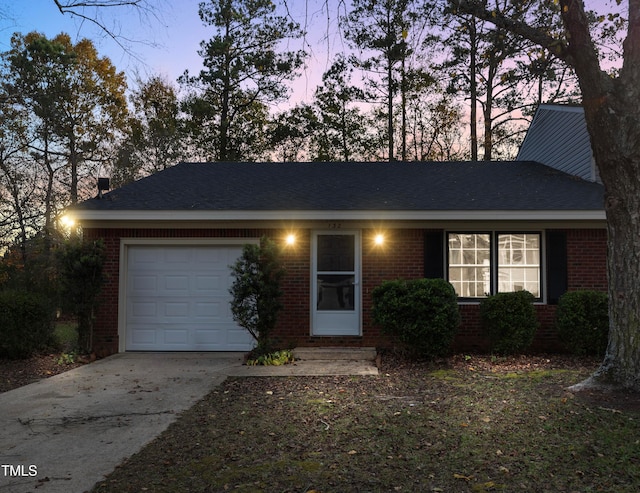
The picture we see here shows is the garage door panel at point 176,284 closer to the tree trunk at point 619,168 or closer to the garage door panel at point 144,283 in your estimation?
the garage door panel at point 144,283

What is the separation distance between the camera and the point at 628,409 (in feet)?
16.1

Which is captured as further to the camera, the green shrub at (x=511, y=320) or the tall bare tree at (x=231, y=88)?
the tall bare tree at (x=231, y=88)

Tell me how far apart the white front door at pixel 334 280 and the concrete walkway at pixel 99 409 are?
3.94ft

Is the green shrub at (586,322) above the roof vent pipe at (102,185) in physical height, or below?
below

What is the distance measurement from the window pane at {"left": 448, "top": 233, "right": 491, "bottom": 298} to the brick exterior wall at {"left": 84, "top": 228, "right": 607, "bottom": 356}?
1.19 feet

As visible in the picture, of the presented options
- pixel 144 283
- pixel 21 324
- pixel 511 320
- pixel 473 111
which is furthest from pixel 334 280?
pixel 473 111

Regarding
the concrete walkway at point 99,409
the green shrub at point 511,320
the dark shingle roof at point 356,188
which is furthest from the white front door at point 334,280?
the green shrub at point 511,320

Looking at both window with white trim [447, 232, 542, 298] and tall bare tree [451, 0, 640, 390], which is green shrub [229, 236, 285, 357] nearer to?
window with white trim [447, 232, 542, 298]

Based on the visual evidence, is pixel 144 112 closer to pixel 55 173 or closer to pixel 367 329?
pixel 55 173

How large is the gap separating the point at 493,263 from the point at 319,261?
312 centimetres

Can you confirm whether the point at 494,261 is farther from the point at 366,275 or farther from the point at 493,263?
the point at 366,275

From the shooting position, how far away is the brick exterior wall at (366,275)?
8.59 metres

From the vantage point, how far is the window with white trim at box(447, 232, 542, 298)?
8750 mm

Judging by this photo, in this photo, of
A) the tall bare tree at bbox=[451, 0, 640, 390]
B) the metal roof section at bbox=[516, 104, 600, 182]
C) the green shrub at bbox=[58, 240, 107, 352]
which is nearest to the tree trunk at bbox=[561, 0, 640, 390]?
the tall bare tree at bbox=[451, 0, 640, 390]
